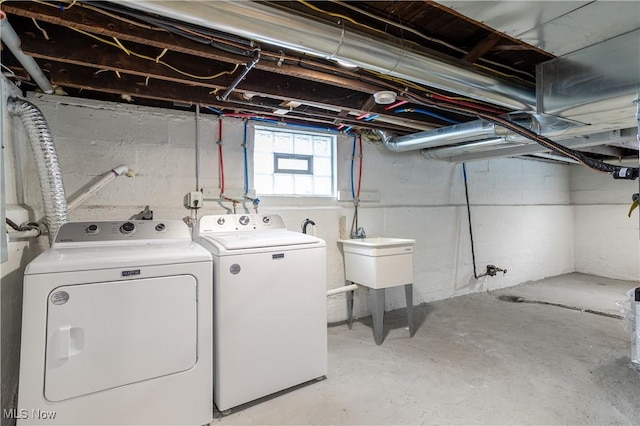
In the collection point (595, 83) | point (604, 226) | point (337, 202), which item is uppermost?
point (595, 83)

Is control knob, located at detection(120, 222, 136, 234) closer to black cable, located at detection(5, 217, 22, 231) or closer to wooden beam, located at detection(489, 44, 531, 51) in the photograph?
black cable, located at detection(5, 217, 22, 231)

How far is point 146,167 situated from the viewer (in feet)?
7.88

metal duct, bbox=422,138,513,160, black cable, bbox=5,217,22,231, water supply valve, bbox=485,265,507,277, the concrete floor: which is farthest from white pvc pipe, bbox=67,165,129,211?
water supply valve, bbox=485,265,507,277

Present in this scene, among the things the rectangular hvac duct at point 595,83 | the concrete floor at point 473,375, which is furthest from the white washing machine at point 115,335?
the rectangular hvac duct at point 595,83

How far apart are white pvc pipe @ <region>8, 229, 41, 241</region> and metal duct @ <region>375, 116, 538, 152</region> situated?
293 centimetres

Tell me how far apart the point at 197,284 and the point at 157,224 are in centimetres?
64

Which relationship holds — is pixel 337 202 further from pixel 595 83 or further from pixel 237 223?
pixel 595 83

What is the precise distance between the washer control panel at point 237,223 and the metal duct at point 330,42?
1.39 m

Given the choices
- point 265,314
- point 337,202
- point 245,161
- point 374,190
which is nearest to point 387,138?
point 374,190

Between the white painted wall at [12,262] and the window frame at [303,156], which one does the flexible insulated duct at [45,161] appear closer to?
the white painted wall at [12,262]

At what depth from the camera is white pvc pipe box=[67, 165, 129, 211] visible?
2.13 m

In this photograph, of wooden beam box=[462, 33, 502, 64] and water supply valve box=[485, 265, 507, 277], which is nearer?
wooden beam box=[462, 33, 502, 64]

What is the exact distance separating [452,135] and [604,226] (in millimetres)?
4504

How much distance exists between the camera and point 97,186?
2.19 metres
